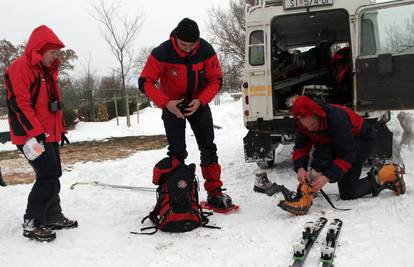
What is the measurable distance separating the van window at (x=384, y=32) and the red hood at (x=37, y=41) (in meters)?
3.84

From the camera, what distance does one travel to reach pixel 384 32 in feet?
17.2

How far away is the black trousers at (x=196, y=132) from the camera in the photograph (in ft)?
13.3

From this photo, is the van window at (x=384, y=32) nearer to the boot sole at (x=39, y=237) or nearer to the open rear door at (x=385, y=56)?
the open rear door at (x=385, y=56)

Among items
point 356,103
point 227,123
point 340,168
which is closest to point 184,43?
point 340,168

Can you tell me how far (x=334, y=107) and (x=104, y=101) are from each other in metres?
16.0

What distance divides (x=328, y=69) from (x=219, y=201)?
378 cm

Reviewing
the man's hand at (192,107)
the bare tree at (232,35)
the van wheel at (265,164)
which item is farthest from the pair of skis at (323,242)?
the bare tree at (232,35)

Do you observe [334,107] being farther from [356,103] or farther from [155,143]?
[155,143]

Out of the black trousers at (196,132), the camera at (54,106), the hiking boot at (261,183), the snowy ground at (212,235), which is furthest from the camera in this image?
the hiking boot at (261,183)

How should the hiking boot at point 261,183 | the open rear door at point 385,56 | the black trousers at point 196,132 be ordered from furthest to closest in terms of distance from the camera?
the open rear door at point 385,56, the hiking boot at point 261,183, the black trousers at point 196,132

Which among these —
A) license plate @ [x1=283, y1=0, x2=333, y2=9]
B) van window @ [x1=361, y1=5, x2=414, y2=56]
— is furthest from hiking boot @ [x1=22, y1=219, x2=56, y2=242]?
van window @ [x1=361, y1=5, x2=414, y2=56]

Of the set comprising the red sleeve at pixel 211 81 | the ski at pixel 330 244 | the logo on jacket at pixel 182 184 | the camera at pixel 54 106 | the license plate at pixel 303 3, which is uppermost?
the license plate at pixel 303 3

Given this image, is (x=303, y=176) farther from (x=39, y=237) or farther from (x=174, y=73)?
(x=39, y=237)

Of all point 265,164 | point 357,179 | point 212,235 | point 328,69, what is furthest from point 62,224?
point 328,69
